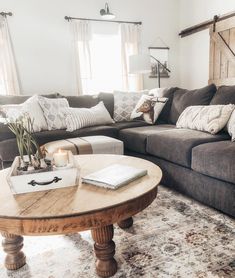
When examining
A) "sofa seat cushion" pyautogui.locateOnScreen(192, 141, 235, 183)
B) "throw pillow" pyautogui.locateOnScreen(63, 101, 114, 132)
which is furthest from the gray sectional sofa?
"throw pillow" pyautogui.locateOnScreen(63, 101, 114, 132)

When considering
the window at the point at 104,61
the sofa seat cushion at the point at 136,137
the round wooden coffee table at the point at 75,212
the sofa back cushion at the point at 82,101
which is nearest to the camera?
the round wooden coffee table at the point at 75,212

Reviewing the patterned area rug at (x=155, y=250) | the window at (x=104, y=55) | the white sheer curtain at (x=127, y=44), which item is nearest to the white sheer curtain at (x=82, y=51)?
the window at (x=104, y=55)

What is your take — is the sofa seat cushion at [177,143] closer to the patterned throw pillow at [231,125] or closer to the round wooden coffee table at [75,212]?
the patterned throw pillow at [231,125]

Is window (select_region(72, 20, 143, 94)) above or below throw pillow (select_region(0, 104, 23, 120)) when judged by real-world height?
above

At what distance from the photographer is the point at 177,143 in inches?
81.6

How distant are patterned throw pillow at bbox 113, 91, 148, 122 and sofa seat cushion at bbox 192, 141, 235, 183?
1636 millimetres

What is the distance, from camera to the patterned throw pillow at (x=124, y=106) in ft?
A: 11.2

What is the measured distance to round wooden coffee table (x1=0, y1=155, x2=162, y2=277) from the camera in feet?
3.11

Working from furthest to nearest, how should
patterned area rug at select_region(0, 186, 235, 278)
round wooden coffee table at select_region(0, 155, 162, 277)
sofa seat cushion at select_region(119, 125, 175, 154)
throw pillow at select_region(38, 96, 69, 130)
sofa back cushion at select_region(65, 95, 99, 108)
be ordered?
sofa back cushion at select_region(65, 95, 99, 108) < throw pillow at select_region(38, 96, 69, 130) < sofa seat cushion at select_region(119, 125, 175, 154) < patterned area rug at select_region(0, 186, 235, 278) < round wooden coffee table at select_region(0, 155, 162, 277)

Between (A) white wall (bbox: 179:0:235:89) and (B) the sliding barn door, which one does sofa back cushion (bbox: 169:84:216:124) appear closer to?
(B) the sliding barn door

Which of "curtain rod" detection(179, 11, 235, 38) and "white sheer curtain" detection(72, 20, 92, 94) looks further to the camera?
"white sheer curtain" detection(72, 20, 92, 94)

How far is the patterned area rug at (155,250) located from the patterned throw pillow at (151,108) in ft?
5.19

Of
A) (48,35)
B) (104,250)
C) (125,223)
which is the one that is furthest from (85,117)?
(104,250)

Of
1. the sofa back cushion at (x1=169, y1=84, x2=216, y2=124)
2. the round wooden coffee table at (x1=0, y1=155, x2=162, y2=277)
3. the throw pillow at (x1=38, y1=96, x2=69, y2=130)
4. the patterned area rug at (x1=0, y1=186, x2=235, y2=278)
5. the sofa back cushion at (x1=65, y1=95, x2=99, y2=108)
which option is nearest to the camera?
the round wooden coffee table at (x1=0, y1=155, x2=162, y2=277)
